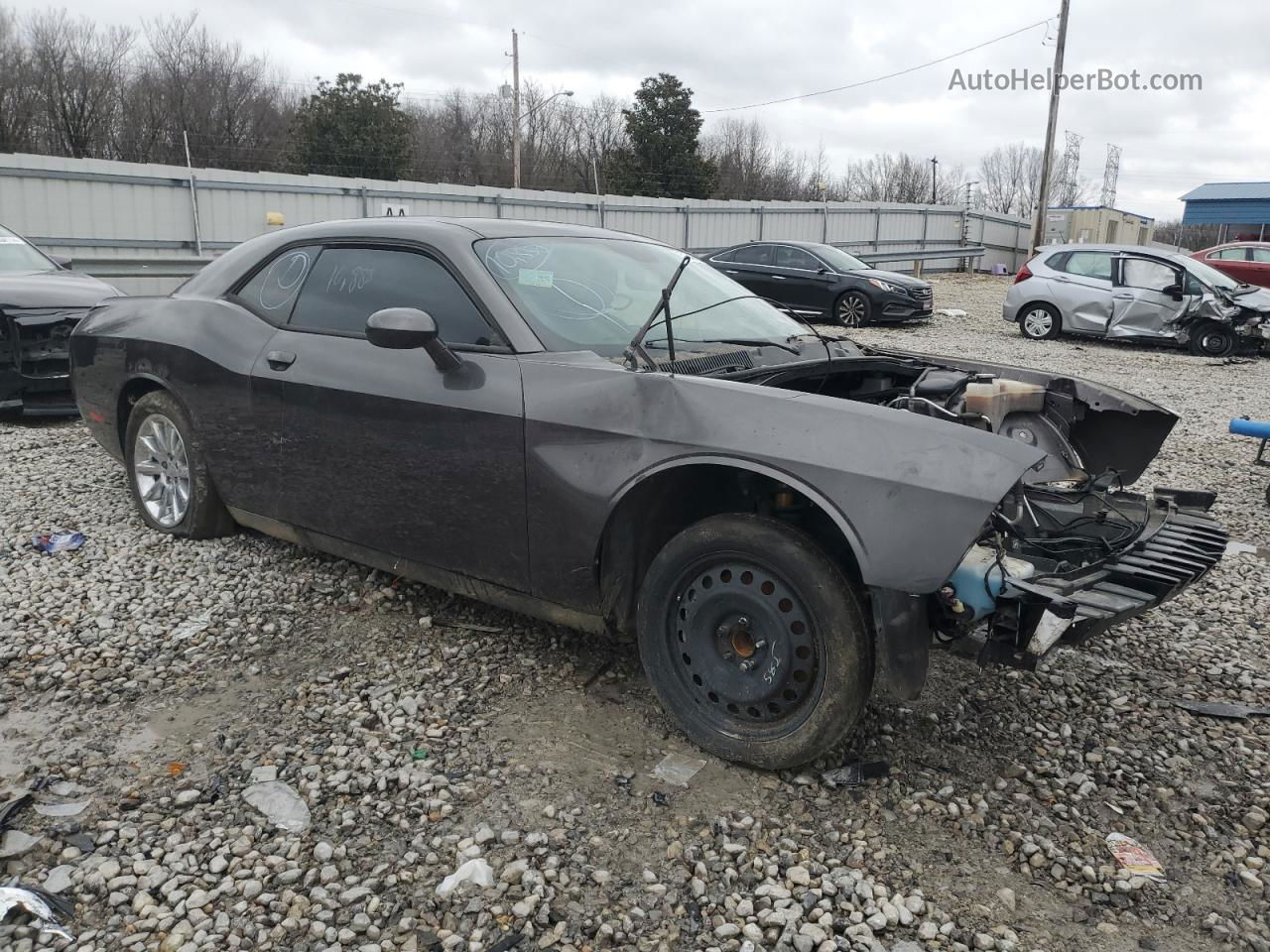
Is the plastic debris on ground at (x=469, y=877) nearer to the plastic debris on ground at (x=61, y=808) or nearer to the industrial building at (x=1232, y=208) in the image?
the plastic debris on ground at (x=61, y=808)

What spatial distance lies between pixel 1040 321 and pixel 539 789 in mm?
13925

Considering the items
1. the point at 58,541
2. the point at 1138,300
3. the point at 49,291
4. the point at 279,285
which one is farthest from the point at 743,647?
the point at 1138,300

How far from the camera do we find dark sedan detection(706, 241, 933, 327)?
15.3m

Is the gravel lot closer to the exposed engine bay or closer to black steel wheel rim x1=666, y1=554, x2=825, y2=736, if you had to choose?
black steel wheel rim x1=666, y1=554, x2=825, y2=736

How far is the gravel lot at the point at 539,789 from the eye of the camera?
2299 mm

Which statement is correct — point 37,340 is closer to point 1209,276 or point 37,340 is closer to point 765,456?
point 765,456

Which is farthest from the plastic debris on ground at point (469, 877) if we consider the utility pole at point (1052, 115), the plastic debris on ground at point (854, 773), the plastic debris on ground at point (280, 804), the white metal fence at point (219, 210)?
the utility pole at point (1052, 115)

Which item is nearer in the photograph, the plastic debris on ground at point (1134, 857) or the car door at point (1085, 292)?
the plastic debris on ground at point (1134, 857)

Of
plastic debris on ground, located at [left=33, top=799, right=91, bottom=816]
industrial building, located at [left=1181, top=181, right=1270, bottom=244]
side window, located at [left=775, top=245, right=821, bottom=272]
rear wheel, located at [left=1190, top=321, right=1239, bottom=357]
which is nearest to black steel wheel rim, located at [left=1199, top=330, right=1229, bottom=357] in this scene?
rear wheel, located at [left=1190, top=321, right=1239, bottom=357]

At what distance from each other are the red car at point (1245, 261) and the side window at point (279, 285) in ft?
60.6

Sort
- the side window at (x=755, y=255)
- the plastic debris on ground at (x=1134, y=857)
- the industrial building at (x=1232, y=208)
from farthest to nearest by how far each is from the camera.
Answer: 1. the industrial building at (x=1232, y=208)
2. the side window at (x=755, y=255)
3. the plastic debris on ground at (x=1134, y=857)

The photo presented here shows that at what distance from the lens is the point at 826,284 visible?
1552cm

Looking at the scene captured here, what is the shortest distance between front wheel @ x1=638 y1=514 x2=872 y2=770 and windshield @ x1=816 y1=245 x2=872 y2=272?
13568 mm

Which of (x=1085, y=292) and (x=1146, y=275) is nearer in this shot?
(x=1146, y=275)
